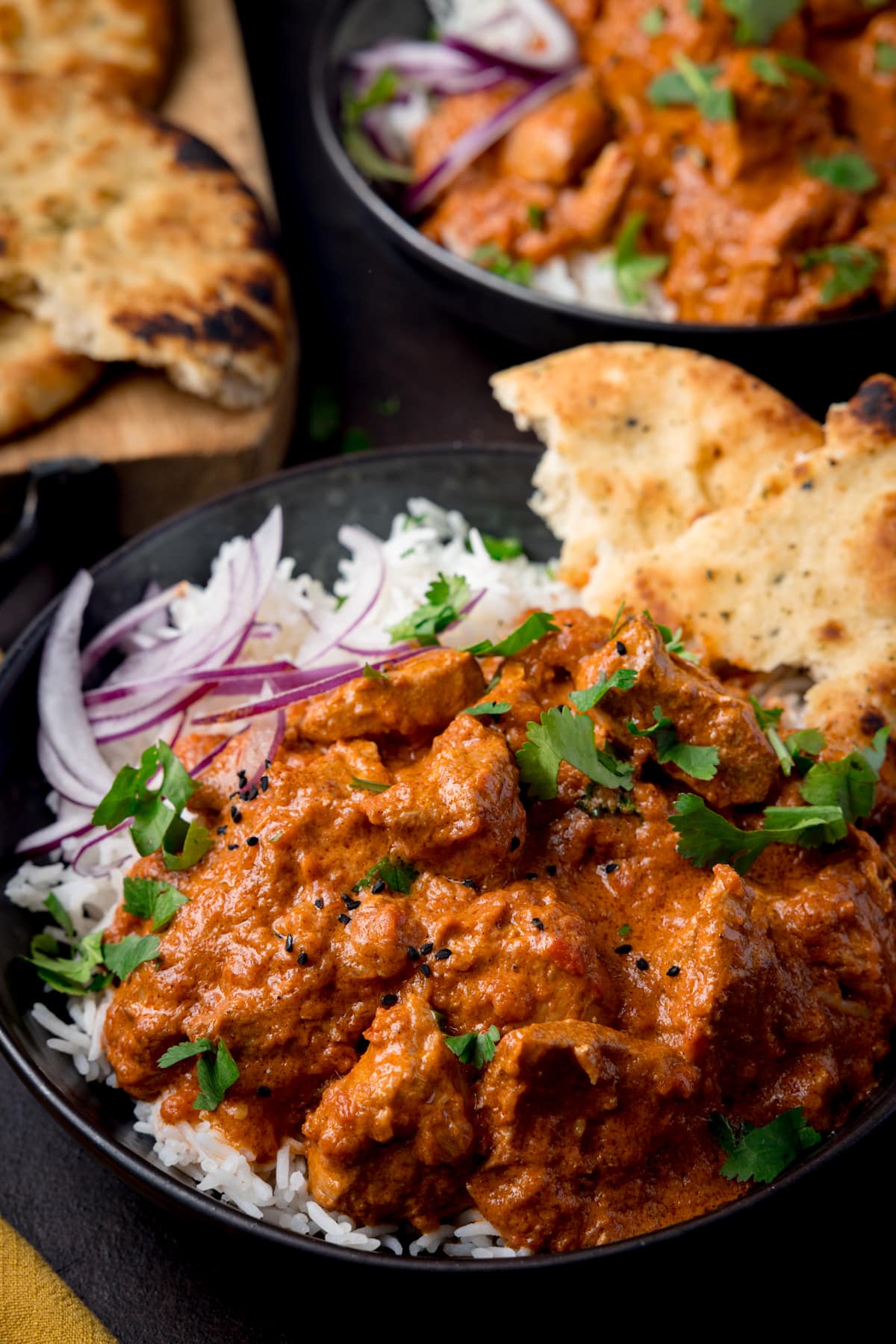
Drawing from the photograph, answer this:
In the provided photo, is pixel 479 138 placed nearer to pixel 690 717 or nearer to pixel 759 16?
pixel 759 16

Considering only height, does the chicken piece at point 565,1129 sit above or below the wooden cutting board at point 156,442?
above

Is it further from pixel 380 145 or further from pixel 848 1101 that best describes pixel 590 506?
pixel 380 145

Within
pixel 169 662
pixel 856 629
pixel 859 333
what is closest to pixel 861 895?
pixel 856 629

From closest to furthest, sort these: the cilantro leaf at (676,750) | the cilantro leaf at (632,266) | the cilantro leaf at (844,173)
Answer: the cilantro leaf at (676,750)
the cilantro leaf at (844,173)
the cilantro leaf at (632,266)

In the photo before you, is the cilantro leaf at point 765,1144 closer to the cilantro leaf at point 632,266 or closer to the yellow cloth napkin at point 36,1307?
the yellow cloth napkin at point 36,1307

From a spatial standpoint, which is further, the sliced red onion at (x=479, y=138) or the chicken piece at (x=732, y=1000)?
the sliced red onion at (x=479, y=138)

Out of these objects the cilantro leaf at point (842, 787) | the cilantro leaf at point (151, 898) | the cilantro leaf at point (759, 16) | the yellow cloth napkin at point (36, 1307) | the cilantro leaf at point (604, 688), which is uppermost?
the cilantro leaf at point (759, 16)

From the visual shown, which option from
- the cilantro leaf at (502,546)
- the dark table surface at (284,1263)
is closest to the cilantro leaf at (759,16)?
the dark table surface at (284,1263)
